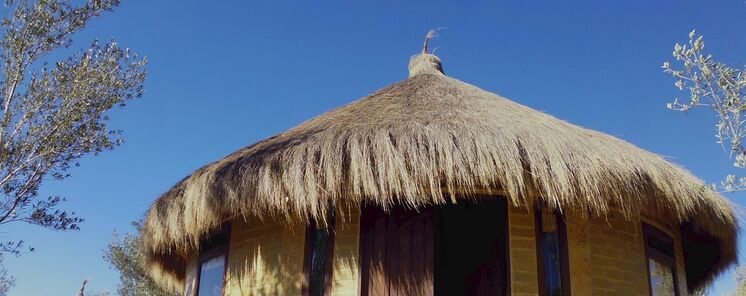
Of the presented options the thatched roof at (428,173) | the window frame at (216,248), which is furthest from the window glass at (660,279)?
the window frame at (216,248)

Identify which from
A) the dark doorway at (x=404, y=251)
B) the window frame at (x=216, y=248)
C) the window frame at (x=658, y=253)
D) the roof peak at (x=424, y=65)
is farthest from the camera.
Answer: the roof peak at (x=424, y=65)

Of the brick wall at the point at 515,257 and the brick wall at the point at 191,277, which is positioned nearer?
the brick wall at the point at 515,257

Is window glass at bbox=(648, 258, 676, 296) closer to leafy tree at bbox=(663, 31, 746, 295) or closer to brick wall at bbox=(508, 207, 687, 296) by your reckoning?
brick wall at bbox=(508, 207, 687, 296)

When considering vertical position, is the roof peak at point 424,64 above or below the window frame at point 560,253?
above

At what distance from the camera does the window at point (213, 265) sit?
6.76m

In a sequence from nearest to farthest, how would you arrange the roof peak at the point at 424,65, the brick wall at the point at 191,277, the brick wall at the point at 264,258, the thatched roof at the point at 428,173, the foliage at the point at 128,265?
the thatched roof at the point at 428,173
the brick wall at the point at 264,258
the brick wall at the point at 191,277
the roof peak at the point at 424,65
the foliage at the point at 128,265

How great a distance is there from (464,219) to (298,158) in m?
2.57

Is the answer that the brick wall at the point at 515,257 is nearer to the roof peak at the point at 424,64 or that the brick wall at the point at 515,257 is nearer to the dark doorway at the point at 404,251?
the dark doorway at the point at 404,251

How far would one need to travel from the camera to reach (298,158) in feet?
18.4

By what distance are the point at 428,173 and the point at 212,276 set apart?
2688 mm

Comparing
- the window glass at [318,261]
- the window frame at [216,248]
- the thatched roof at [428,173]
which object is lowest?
the window glass at [318,261]

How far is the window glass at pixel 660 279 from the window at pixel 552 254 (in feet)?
3.32

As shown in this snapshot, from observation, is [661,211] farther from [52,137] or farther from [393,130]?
[52,137]

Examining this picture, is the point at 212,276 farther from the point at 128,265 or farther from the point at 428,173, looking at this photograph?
the point at 128,265
